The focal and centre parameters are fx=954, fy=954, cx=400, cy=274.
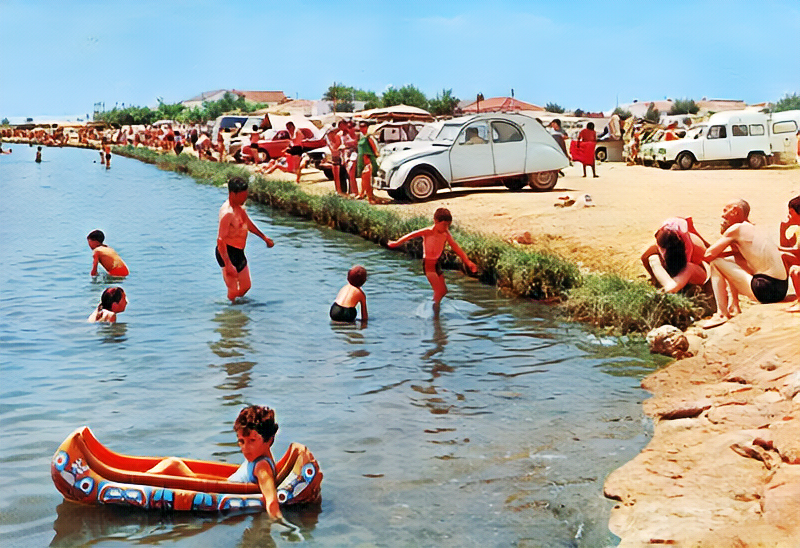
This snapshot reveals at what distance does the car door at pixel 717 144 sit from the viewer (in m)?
27.3

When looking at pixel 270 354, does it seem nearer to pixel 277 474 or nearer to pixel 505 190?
pixel 277 474

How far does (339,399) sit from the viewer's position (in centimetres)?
874

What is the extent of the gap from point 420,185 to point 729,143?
1110cm

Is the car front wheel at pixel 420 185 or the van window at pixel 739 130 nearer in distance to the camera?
the car front wheel at pixel 420 185

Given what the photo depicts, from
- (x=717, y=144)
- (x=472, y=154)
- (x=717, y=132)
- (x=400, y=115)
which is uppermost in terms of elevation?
(x=400, y=115)

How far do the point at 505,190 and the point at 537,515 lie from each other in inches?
647

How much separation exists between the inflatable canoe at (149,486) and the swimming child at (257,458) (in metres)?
0.06

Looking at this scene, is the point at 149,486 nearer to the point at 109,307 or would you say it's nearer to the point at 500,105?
the point at 109,307

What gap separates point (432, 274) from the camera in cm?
1197

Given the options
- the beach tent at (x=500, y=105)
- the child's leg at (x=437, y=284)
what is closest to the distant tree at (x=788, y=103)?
the beach tent at (x=500, y=105)

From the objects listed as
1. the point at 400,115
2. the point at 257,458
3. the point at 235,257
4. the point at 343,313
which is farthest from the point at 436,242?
the point at 400,115

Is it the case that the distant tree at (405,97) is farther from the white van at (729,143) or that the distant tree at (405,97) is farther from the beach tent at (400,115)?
the white van at (729,143)

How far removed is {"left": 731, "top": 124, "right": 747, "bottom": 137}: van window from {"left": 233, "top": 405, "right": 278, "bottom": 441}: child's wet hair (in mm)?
24087

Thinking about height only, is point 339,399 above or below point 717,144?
below
